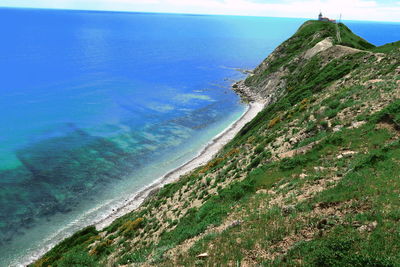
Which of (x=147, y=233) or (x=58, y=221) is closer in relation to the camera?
(x=147, y=233)

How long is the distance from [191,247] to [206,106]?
81310mm

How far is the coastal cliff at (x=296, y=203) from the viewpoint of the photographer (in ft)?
46.3

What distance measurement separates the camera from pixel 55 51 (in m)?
186

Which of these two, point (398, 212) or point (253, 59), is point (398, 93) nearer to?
point (398, 212)

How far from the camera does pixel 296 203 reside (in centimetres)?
1856

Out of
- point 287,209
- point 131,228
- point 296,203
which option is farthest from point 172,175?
point 287,209

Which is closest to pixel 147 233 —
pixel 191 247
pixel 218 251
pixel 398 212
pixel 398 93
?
pixel 191 247

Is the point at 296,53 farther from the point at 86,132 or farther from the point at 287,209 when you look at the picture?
the point at 287,209

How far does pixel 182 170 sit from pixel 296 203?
123 ft

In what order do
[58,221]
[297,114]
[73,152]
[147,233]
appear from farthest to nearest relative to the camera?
[73,152] < [58,221] < [297,114] < [147,233]

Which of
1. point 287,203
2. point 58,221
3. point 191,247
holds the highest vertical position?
point 287,203

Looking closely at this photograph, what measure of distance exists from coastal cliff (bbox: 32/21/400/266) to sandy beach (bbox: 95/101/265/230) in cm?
751

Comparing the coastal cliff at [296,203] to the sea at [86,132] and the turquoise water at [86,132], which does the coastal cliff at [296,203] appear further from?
the sea at [86,132]

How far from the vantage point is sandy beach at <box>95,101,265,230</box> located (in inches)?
1695
